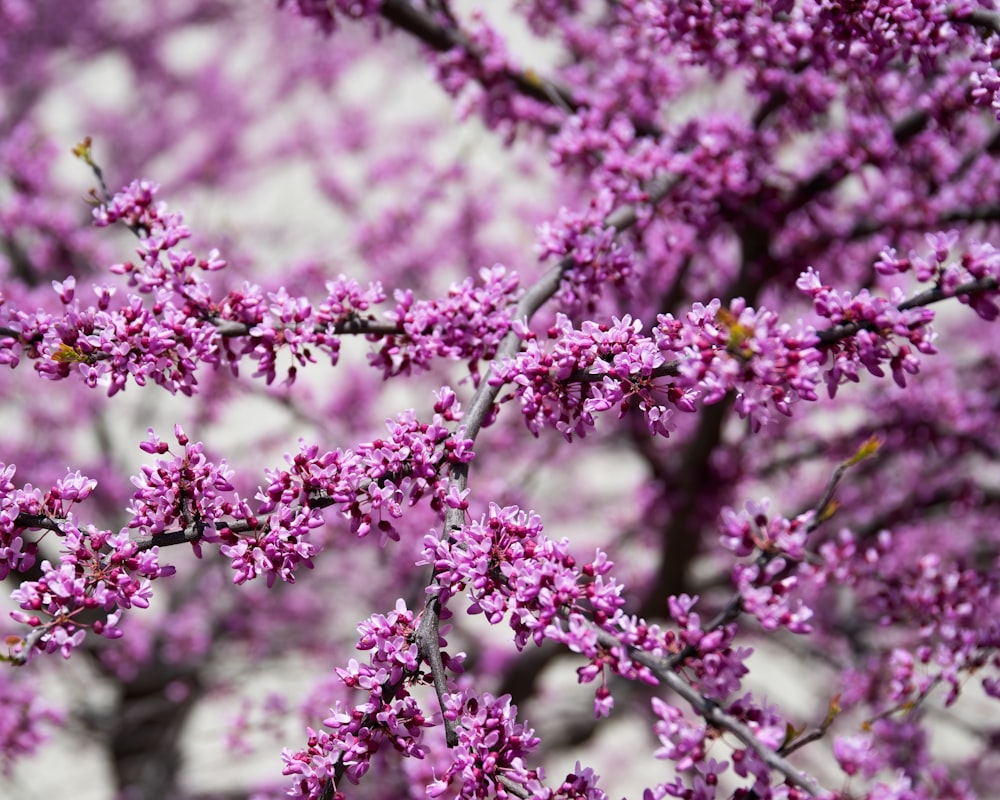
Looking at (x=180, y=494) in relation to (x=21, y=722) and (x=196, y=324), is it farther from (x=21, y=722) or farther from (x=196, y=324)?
(x=21, y=722)

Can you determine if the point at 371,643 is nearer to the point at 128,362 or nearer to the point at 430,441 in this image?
the point at 430,441

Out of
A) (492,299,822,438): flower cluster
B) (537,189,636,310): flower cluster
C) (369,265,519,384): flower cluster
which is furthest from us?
(537,189,636,310): flower cluster

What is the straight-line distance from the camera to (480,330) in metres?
3.10

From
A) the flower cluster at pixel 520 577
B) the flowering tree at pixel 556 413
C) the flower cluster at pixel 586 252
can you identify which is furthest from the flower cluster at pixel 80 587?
the flower cluster at pixel 586 252

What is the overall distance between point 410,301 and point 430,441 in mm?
717

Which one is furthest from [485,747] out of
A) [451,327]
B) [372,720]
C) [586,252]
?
[586,252]

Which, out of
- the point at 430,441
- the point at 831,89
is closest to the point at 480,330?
the point at 430,441

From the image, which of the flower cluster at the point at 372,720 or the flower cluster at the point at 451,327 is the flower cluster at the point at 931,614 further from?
the flower cluster at the point at 372,720

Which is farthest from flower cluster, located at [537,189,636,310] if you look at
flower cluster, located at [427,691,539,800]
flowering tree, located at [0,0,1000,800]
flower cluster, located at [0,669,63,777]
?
flower cluster, located at [0,669,63,777]

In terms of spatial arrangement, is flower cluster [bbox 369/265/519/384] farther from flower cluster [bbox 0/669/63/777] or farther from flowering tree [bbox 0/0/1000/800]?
flower cluster [bbox 0/669/63/777]

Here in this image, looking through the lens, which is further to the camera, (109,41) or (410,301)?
(109,41)

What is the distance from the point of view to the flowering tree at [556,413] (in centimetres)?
245

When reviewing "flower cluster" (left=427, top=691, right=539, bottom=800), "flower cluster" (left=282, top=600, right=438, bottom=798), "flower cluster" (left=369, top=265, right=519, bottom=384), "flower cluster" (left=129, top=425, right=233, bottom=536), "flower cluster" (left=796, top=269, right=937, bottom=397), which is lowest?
"flower cluster" (left=427, top=691, right=539, bottom=800)

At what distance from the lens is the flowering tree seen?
8.05ft
